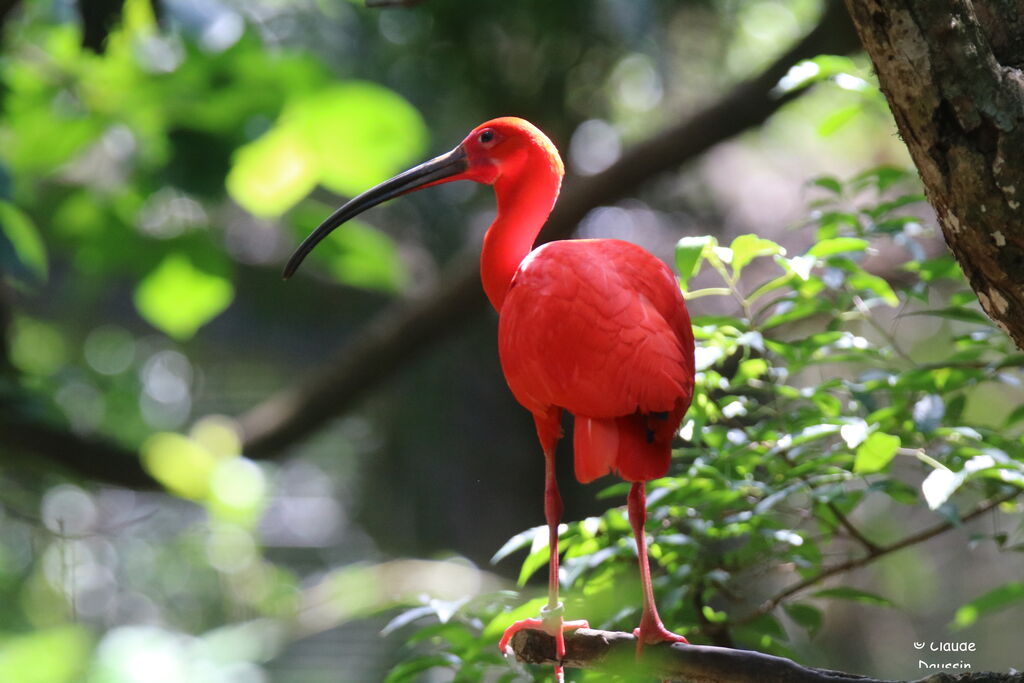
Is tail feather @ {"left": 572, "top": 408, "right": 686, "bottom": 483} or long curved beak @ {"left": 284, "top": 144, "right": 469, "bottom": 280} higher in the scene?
long curved beak @ {"left": 284, "top": 144, "right": 469, "bottom": 280}

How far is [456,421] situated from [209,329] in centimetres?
133

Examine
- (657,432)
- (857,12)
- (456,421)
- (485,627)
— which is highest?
(857,12)

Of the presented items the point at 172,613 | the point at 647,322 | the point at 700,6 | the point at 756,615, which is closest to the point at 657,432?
the point at 647,322

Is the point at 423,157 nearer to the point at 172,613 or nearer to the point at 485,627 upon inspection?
the point at 172,613

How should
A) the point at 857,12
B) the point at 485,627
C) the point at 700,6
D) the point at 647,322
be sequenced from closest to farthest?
the point at 857,12, the point at 647,322, the point at 485,627, the point at 700,6

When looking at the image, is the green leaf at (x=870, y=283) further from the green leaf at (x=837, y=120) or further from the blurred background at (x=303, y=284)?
the green leaf at (x=837, y=120)

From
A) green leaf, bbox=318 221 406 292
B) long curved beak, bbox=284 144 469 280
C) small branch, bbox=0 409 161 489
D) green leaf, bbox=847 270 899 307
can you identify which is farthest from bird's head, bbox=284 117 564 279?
small branch, bbox=0 409 161 489

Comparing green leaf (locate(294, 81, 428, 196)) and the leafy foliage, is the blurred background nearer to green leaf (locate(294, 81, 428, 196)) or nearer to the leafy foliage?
green leaf (locate(294, 81, 428, 196))

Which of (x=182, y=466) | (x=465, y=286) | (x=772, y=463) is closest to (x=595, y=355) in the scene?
(x=772, y=463)

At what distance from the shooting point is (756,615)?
1.56 meters

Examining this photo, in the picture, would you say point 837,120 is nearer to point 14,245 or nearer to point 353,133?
point 353,133

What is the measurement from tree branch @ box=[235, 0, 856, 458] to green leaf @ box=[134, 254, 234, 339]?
0.78 metres

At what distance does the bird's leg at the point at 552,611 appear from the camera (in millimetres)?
1254

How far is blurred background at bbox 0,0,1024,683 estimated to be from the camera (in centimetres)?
216
